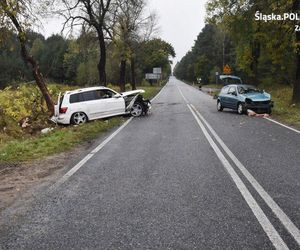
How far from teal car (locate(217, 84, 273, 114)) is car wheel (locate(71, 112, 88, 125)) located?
8284 mm

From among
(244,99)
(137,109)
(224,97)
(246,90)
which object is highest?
(246,90)

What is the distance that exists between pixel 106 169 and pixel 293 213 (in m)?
4.09

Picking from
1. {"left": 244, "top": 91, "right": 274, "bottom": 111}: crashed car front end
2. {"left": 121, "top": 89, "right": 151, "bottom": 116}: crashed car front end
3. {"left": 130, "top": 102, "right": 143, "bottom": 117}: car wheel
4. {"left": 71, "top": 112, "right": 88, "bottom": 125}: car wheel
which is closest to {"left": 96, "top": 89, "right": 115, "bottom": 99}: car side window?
{"left": 121, "top": 89, "right": 151, "bottom": 116}: crashed car front end

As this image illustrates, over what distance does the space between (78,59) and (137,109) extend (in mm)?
74699

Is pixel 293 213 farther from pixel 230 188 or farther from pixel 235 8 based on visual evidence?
pixel 235 8

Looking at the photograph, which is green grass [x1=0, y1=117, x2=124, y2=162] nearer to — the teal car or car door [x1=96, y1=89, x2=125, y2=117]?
car door [x1=96, y1=89, x2=125, y2=117]

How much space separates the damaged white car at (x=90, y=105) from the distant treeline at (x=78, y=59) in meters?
3.20

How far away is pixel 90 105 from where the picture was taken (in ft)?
59.3

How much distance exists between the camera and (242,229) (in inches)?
188

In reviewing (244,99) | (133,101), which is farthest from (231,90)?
(133,101)

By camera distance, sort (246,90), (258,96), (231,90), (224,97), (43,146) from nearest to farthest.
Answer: (43,146), (258,96), (246,90), (231,90), (224,97)

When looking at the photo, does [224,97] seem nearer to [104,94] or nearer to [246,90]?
[246,90]

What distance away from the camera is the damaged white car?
686 inches

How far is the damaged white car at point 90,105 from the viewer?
1742 centimetres
